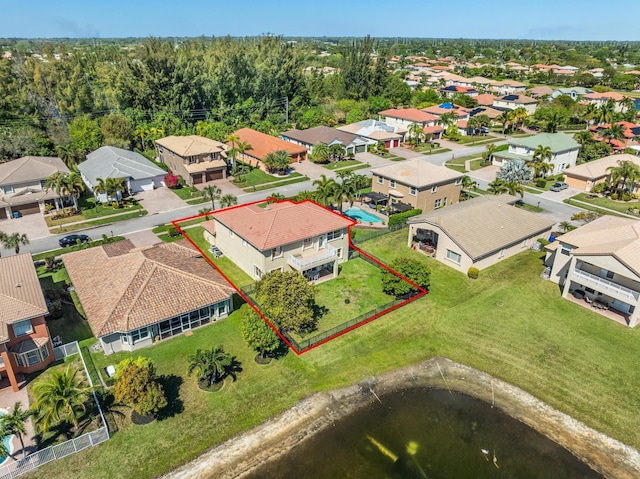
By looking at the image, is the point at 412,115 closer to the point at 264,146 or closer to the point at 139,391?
the point at 264,146

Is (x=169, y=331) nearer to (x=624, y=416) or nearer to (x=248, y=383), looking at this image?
(x=248, y=383)

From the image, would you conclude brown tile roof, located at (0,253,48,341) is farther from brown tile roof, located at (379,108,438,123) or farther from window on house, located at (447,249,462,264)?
brown tile roof, located at (379,108,438,123)

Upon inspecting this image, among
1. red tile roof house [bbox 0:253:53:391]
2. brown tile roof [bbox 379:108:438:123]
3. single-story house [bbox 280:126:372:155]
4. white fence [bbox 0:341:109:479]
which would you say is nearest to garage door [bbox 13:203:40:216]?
red tile roof house [bbox 0:253:53:391]

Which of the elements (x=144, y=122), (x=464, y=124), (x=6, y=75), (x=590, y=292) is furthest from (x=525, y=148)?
(x=6, y=75)

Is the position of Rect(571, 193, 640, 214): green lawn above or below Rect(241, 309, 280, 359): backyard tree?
below

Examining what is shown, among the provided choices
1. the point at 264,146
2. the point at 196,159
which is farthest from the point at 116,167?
the point at 264,146

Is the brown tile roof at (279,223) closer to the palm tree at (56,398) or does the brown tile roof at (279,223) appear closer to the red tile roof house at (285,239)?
the red tile roof house at (285,239)

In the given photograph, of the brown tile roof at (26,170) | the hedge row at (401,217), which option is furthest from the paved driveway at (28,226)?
the hedge row at (401,217)
